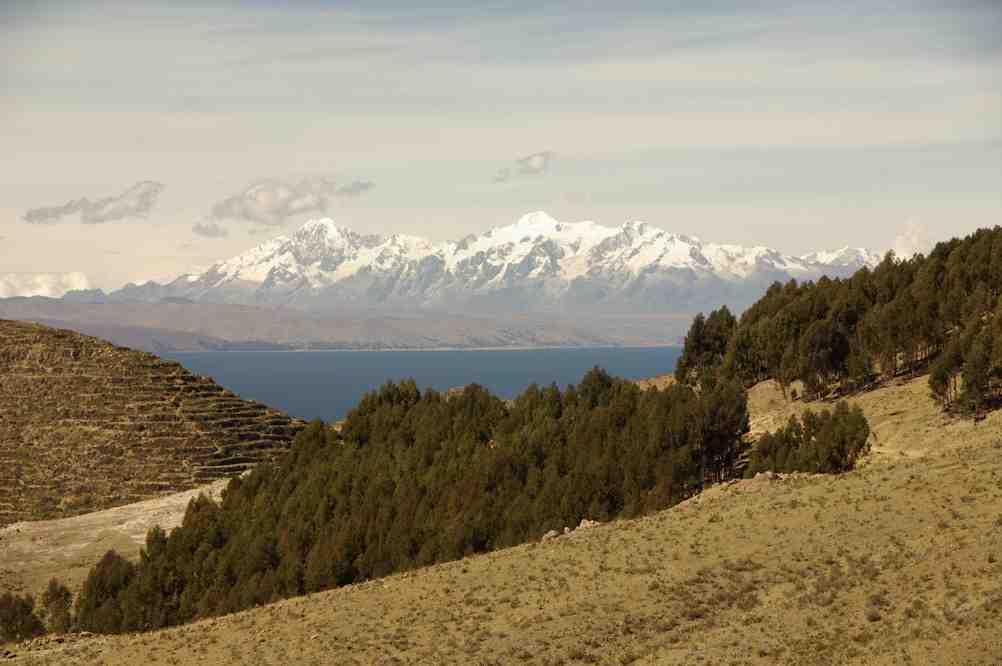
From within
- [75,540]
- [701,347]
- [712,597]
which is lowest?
[75,540]

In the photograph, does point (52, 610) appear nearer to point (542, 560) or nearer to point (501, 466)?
point (501, 466)

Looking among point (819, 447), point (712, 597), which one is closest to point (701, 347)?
point (819, 447)

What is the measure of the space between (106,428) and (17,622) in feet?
239

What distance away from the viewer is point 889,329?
361ft

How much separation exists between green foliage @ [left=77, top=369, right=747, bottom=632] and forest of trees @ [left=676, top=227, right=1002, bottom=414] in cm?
1604

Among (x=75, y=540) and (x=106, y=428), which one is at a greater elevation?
(x=106, y=428)

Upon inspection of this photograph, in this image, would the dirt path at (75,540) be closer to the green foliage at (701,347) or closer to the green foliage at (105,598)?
the green foliage at (105,598)

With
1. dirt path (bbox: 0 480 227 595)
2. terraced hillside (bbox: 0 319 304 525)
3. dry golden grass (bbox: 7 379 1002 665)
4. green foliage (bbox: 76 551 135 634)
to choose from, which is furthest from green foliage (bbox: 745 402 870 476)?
terraced hillside (bbox: 0 319 304 525)

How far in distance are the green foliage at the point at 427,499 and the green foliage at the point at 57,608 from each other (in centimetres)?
142

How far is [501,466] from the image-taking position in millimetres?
98375

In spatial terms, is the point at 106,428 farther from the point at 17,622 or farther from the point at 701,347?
the point at 701,347

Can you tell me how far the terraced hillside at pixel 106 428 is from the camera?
146 metres

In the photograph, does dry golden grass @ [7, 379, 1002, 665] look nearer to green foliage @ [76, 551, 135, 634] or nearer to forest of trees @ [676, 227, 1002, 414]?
green foliage @ [76, 551, 135, 634]

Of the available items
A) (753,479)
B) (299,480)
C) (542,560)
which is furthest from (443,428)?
(542,560)
